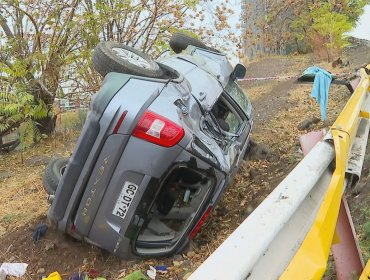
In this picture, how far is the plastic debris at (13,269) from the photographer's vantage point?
11.9ft

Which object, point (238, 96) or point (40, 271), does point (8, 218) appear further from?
point (238, 96)

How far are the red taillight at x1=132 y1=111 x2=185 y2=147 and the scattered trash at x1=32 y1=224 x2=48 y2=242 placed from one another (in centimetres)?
167

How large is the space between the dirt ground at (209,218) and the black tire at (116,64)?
134cm

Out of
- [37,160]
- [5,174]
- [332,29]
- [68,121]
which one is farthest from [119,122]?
[332,29]

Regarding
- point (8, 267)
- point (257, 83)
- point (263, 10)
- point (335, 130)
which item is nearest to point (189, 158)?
point (335, 130)

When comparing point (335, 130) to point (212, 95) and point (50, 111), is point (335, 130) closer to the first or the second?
point (212, 95)

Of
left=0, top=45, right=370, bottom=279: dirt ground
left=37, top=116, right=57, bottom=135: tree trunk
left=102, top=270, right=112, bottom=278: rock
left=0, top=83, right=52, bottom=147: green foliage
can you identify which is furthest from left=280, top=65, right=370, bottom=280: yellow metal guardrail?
left=37, top=116, right=57, bottom=135: tree trunk

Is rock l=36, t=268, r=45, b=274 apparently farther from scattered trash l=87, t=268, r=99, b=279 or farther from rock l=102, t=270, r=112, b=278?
rock l=102, t=270, r=112, b=278

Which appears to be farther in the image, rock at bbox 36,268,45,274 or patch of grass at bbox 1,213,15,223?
patch of grass at bbox 1,213,15,223

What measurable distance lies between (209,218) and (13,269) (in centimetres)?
167

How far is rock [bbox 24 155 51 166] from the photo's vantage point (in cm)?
845

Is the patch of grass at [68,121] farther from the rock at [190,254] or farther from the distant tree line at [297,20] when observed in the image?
the distant tree line at [297,20]

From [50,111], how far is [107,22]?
2186 millimetres

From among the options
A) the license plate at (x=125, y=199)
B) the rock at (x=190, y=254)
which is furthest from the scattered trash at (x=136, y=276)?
the rock at (x=190, y=254)
